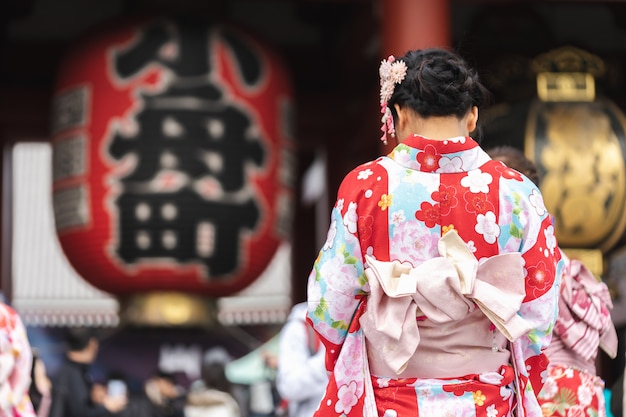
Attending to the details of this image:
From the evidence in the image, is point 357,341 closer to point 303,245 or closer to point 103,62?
point 103,62

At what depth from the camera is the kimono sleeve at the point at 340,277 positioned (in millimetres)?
2893

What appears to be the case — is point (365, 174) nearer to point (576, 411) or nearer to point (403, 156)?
point (403, 156)

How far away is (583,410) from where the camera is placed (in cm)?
366

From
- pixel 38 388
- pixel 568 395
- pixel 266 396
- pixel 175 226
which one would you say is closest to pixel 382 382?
pixel 568 395

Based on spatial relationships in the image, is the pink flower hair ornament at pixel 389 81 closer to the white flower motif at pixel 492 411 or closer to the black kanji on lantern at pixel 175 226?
the white flower motif at pixel 492 411

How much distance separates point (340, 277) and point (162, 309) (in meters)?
5.62

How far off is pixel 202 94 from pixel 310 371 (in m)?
3.05

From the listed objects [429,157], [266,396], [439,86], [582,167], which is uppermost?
[439,86]

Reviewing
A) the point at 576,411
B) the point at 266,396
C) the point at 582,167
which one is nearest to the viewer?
the point at 576,411

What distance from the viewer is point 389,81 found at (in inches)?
120

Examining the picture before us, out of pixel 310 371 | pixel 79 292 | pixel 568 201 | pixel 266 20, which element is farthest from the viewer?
pixel 79 292

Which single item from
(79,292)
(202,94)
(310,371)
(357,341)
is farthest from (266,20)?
(357,341)

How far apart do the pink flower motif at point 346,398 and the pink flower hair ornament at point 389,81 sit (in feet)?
2.13

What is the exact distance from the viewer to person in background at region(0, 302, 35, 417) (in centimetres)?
429
